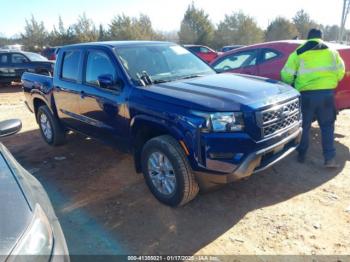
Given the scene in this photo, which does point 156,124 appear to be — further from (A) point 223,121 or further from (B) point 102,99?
(B) point 102,99

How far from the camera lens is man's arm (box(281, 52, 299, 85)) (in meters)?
4.72

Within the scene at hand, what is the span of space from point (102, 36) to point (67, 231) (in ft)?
123

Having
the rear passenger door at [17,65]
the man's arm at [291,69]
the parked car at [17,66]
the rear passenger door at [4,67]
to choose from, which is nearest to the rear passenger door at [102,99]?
the man's arm at [291,69]

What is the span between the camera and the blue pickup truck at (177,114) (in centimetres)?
316

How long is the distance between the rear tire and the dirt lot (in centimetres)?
84

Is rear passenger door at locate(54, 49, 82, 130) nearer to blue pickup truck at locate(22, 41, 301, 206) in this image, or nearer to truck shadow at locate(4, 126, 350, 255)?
blue pickup truck at locate(22, 41, 301, 206)

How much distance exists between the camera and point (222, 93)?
344cm

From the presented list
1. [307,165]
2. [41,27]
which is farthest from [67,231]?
[41,27]

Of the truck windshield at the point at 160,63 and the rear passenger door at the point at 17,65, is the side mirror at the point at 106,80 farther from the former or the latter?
the rear passenger door at the point at 17,65

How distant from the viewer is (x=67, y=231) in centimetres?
342

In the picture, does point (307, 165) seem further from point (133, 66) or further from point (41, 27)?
point (41, 27)

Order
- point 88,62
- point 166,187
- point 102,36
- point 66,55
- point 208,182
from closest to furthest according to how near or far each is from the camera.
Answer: point 208,182, point 166,187, point 88,62, point 66,55, point 102,36

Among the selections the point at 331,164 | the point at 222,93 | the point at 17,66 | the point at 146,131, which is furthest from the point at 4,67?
the point at 331,164

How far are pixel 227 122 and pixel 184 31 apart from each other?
126 feet
